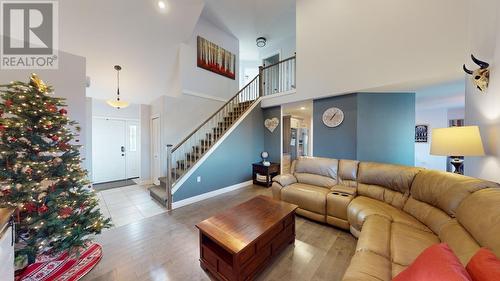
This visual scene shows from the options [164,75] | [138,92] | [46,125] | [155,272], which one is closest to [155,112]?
[138,92]

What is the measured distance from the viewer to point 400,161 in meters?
4.02

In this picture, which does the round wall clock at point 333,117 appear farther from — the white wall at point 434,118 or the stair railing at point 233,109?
the white wall at point 434,118

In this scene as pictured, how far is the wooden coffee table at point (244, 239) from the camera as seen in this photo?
1.66 meters

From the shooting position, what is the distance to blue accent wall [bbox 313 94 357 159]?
4.01 m

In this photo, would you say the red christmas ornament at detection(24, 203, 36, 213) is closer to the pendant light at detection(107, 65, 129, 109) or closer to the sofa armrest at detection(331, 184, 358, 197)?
the pendant light at detection(107, 65, 129, 109)

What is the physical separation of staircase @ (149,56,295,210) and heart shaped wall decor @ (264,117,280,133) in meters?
0.75

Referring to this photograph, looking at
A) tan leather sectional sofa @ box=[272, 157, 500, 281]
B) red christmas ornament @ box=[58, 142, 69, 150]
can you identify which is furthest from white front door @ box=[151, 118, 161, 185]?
tan leather sectional sofa @ box=[272, 157, 500, 281]

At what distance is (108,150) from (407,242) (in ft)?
23.1

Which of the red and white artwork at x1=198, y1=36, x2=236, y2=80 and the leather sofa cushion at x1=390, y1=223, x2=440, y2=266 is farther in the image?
the red and white artwork at x1=198, y1=36, x2=236, y2=80

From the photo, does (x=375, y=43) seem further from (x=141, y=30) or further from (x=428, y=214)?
(x=141, y=30)

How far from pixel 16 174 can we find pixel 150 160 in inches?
149

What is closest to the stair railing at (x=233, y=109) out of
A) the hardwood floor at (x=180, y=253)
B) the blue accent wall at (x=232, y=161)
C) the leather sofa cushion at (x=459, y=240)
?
the blue accent wall at (x=232, y=161)

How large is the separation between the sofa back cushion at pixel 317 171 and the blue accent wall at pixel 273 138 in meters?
1.71

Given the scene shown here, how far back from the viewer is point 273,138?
18.2ft
